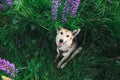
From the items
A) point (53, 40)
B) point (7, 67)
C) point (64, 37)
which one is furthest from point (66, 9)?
point (7, 67)

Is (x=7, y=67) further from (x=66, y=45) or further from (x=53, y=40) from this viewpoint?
(x=53, y=40)

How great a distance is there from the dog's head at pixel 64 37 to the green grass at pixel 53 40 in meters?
0.24

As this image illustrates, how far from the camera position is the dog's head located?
3850 mm

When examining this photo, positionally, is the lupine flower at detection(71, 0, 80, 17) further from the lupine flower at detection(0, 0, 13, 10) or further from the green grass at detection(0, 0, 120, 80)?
the lupine flower at detection(0, 0, 13, 10)

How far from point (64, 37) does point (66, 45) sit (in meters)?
0.13

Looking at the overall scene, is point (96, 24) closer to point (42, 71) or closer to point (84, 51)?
point (84, 51)

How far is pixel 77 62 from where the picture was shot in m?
4.28

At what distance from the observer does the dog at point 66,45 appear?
12.7ft

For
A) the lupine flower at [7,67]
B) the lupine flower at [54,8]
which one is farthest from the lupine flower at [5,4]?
the lupine flower at [7,67]

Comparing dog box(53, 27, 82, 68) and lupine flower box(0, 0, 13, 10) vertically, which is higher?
lupine flower box(0, 0, 13, 10)

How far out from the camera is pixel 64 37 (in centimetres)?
386

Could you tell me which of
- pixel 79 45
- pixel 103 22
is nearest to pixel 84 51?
pixel 79 45

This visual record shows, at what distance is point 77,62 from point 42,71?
45cm

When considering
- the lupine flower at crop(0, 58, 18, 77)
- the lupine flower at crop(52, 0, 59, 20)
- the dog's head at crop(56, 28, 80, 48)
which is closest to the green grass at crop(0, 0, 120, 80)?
the lupine flower at crop(52, 0, 59, 20)
